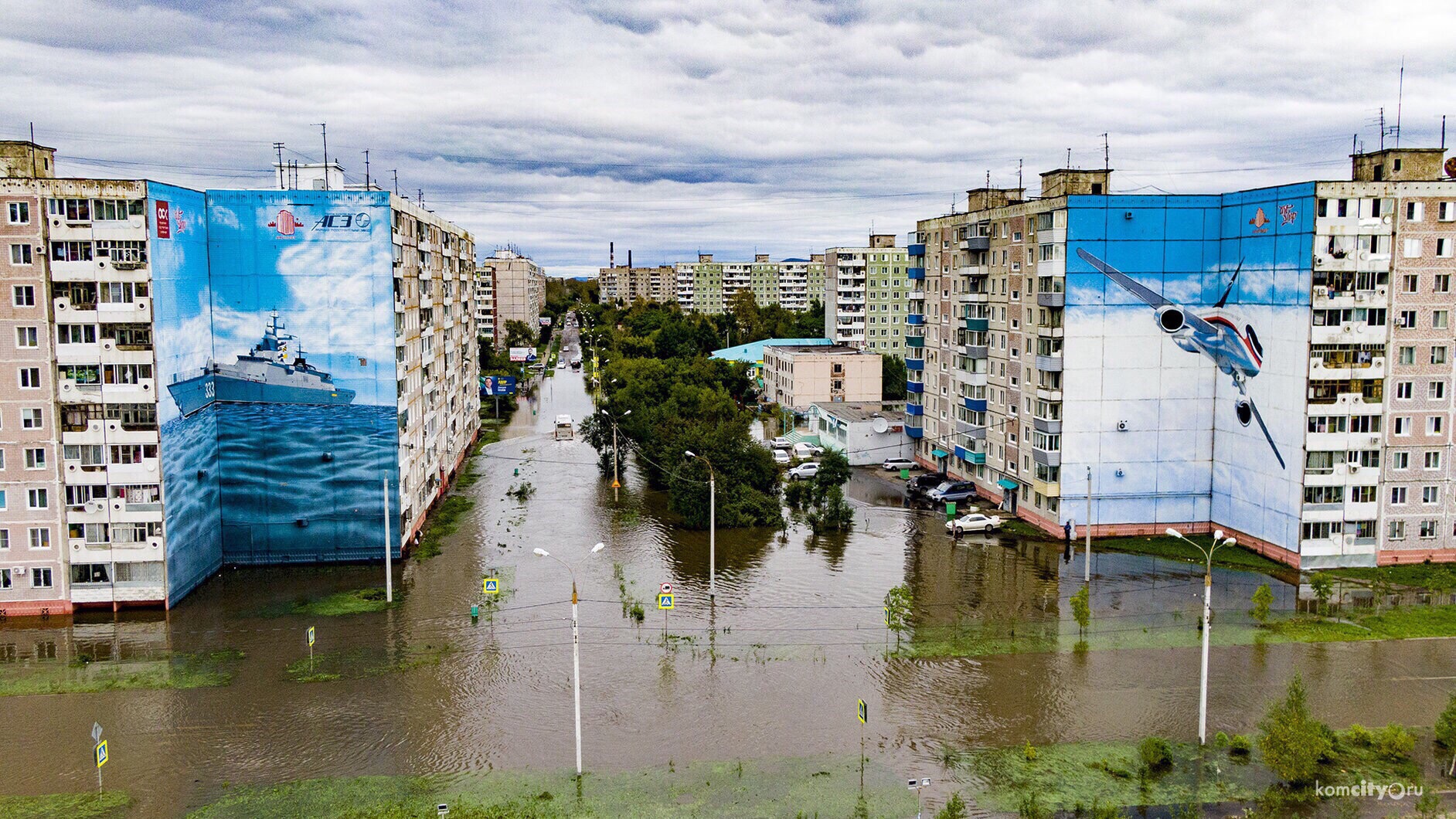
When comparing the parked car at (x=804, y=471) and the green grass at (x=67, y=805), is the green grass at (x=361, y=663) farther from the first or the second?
the parked car at (x=804, y=471)

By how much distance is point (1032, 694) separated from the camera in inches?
1120

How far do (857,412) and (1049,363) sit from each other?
21.9 meters

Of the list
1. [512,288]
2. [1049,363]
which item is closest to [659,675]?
[1049,363]

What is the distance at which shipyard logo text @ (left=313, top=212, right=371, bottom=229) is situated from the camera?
39781 mm

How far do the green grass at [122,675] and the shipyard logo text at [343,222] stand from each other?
16.6 meters

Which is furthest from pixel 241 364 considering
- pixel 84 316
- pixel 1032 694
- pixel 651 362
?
pixel 651 362

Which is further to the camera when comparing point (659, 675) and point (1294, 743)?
point (659, 675)

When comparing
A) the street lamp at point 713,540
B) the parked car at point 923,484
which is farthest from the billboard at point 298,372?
the parked car at point 923,484

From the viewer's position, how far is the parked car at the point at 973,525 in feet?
153

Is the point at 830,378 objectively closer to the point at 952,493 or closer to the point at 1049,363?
the point at 952,493

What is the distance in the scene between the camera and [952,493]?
52812 mm

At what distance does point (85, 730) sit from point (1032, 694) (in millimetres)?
25000

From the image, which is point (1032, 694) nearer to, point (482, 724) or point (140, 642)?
point (482, 724)

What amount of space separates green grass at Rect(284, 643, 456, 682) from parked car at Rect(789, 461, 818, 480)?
99.7ft
